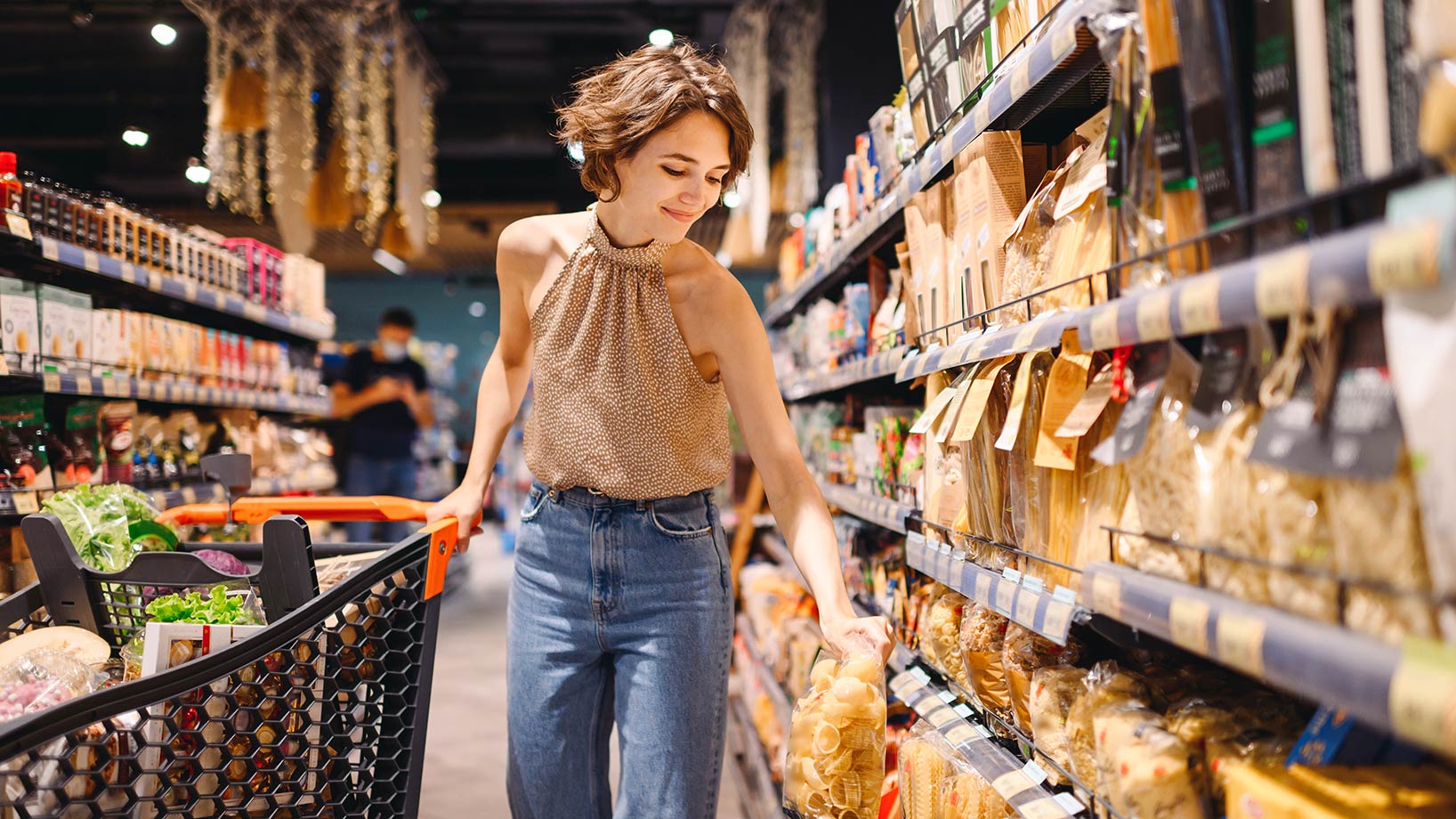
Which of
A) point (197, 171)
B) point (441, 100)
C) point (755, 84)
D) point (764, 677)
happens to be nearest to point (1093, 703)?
point (764, 677)

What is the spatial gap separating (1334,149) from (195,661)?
1227 millimetres

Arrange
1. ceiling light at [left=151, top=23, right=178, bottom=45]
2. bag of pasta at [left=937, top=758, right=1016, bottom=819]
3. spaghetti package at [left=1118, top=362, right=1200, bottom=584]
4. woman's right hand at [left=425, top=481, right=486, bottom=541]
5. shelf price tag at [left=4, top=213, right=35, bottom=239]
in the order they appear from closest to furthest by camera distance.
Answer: spaghetti package at [left=1118, top=362, right=1200, bottom=584], bag of pasta at [left=937, top=758, right=1016, bottom=819], woman's right hand at [left=425, top=481, right=486, bottom=541], shelf price tag at [left=4, top=213, right=35, bottom=239], ceiling light at [left=151, top=23, right=178, bottom=45]

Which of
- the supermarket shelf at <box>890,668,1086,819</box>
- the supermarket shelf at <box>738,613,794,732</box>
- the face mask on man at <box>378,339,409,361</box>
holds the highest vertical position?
the face mask on man at <box>378,339,409,361</box>

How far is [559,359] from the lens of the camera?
1.67 meters

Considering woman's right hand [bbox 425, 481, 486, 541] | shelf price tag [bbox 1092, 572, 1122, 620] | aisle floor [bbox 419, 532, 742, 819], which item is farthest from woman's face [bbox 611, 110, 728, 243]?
aisle floor [bbox 419, 532, 742, 819]

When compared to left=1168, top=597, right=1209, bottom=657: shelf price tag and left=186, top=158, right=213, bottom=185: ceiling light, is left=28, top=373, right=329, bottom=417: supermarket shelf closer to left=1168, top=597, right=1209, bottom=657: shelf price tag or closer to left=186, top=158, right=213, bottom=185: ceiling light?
left=1168, top=597, right=1209, bottom=657: shelf price tag

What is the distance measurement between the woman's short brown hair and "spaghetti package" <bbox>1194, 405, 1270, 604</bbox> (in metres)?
0.90

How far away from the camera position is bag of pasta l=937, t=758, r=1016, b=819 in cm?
144

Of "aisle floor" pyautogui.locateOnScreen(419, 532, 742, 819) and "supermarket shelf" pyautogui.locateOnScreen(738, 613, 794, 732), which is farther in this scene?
"aisle floor" pyautogui.locateOnScreen(419, 532, 742, 819)

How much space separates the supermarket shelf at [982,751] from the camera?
4.29ft

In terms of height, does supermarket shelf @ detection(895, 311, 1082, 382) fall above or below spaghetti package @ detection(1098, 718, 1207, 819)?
above

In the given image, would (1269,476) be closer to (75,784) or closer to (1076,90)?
(1076,90)

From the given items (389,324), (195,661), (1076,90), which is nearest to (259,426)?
(389,324)

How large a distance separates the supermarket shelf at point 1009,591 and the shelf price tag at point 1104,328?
342mm
